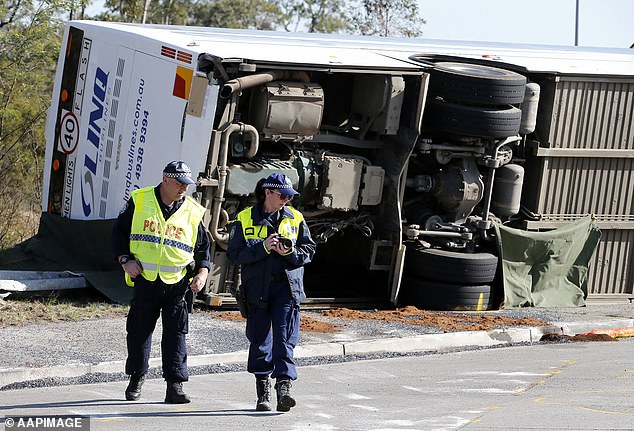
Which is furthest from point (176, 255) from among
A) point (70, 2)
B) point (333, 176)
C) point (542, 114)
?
point (70, 2)

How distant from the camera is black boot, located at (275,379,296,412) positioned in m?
8.09

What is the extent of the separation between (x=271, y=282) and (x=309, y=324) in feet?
12.4

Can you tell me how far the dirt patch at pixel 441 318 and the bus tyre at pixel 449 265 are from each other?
413 millimetres

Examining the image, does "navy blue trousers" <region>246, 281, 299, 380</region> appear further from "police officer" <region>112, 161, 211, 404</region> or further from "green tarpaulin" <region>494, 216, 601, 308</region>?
"green tarpaulin" <region>494, 216, 601, 308</region>

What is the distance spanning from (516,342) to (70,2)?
1262 cm

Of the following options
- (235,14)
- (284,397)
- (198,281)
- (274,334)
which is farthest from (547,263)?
(235,14)

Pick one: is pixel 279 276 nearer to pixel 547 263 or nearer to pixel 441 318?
pixel 441 318

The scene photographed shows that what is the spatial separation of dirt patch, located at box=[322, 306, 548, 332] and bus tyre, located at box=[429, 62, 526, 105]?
2.46 m

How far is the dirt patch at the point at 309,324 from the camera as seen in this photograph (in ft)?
38.4

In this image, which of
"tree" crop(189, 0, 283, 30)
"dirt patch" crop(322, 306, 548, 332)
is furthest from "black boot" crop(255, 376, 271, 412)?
"tree" crop(189, 0, 283, 30)

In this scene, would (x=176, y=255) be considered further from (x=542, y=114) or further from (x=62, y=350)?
(x=542, y=114)

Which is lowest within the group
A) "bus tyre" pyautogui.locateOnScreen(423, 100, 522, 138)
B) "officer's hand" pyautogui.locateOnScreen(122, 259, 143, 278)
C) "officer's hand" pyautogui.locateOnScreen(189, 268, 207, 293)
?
"officer's hand" pyautogui.locateOnScreen(189, 268, 207, 293)

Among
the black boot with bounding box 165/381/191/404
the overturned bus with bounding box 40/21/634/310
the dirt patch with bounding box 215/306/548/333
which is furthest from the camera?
the dirt patch with bounding box 215/306/548/333

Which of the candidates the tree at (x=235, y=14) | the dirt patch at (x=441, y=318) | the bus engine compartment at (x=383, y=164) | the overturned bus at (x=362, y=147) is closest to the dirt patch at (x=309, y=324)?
the overturned bus at (x=362, y=147)
